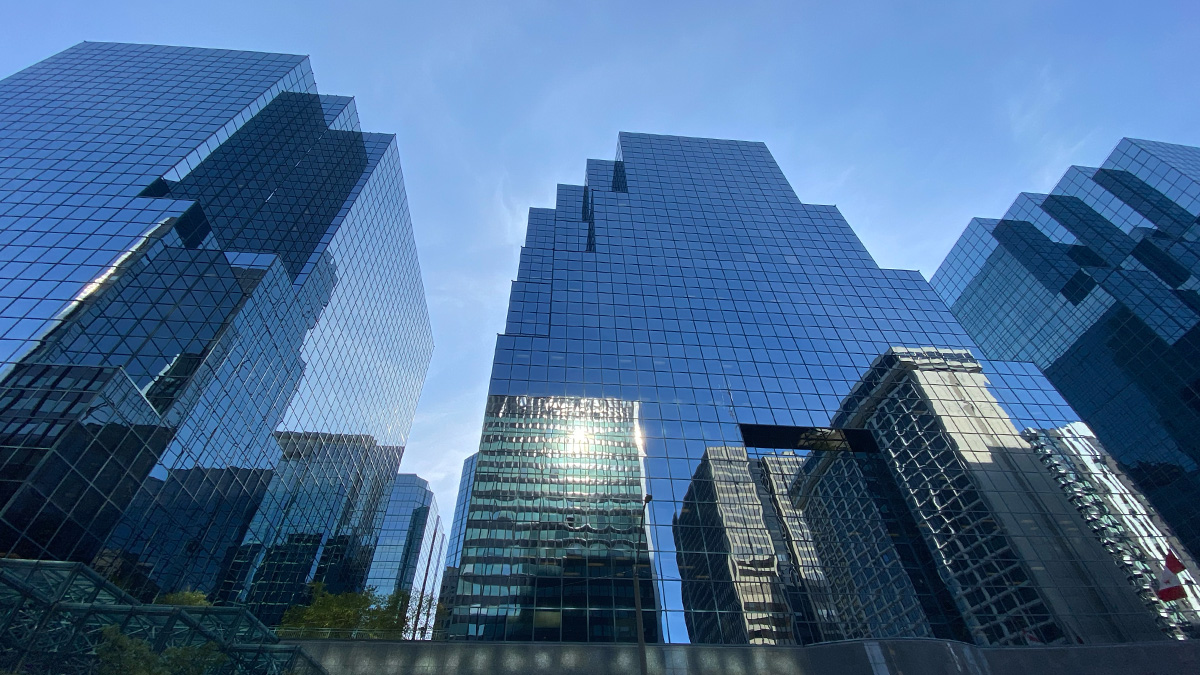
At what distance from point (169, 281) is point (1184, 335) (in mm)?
104910

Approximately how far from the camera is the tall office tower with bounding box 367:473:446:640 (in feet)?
387

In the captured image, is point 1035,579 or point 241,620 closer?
point 241,620

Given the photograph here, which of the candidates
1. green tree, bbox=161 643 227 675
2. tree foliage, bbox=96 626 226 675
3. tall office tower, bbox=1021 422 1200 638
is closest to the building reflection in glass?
green tree, bbox=161 643 227 675

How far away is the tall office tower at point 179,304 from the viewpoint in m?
34.2

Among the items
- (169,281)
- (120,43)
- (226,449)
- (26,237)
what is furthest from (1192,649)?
(120,43)

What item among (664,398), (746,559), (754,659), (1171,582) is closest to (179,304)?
(664,398)

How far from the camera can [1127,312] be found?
244ft

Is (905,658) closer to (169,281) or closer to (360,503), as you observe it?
(169,281)

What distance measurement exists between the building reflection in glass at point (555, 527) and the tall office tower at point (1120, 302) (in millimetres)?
67189

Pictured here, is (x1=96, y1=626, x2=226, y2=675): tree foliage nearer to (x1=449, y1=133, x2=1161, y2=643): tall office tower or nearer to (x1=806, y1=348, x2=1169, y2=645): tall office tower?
(x1=449, y1=133, x2=1161, y2=643): tall office tower

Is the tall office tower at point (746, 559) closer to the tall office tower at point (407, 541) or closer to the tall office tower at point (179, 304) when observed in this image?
the tall office tower at point (179, 304)

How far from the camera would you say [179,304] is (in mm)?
44219

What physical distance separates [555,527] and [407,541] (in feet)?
331

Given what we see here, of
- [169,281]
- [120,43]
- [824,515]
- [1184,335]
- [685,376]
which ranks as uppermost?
[120,43]
